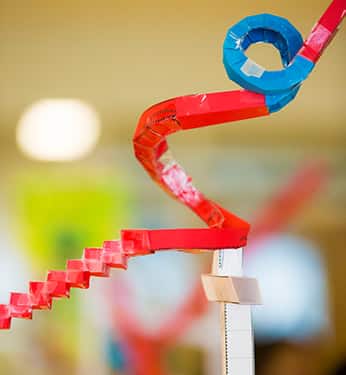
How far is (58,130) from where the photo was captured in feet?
7.46

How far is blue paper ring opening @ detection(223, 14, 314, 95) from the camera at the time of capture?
1.04 metres

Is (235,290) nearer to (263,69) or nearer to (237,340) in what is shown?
(237,340)

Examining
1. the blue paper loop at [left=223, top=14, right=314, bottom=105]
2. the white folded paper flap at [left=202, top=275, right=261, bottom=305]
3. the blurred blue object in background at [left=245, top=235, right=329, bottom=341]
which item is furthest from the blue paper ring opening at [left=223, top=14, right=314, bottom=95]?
the blurred blue object in background at [left=245, top=235, right=329, bottom=341]

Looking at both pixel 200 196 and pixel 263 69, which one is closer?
pixel 263 69

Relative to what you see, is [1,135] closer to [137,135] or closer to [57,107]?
[57,107]

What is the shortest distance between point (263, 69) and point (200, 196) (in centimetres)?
37

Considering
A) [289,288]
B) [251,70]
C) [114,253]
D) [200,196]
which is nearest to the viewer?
[251,70]

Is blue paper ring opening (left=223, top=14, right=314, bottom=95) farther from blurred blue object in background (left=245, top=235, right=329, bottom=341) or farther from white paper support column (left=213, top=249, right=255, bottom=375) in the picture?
blurred blue object in background (left=245, top=235, right=329, bottom=341)

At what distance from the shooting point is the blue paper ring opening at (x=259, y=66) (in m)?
1.04

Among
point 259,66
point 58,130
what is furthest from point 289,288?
point 259,66

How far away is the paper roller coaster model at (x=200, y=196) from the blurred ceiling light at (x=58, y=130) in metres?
1.02

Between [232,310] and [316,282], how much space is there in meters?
1.05

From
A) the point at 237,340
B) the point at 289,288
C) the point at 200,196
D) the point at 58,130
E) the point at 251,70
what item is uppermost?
the point at 58,130

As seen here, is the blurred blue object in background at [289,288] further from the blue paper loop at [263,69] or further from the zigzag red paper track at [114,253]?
the blue paper loop at [263,69]
